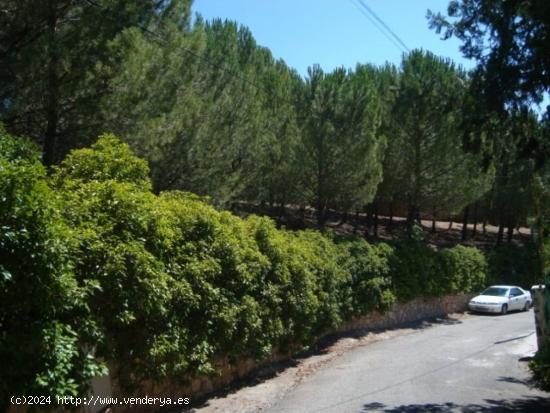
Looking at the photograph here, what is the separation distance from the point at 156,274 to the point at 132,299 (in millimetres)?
455

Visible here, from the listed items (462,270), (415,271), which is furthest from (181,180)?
(462,270)

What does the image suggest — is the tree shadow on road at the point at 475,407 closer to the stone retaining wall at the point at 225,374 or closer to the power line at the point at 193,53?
the stone retaining wall at the point at 225,374

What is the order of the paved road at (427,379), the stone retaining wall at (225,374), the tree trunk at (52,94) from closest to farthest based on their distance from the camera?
the stone retaining wall at (225,374)
the paved road at (427,379)
the tree trunk at (52,94)

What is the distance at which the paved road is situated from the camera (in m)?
10.1

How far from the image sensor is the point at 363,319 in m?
20.8

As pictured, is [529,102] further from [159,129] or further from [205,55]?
[205,55]

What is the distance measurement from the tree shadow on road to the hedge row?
278 centimetres

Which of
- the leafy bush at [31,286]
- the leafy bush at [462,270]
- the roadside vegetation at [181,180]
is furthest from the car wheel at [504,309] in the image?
the leafy bush at [31,286]

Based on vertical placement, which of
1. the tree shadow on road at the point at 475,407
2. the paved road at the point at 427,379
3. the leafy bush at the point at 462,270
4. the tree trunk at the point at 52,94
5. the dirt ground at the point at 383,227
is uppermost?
the tree trunk at the point at 52,94

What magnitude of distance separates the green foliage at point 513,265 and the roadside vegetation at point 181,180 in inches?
359

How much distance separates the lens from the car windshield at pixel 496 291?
97.2 ft

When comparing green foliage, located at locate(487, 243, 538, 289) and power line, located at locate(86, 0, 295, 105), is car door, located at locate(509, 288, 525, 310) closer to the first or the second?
green foliage, located at locate(487, 243, 538, 289)

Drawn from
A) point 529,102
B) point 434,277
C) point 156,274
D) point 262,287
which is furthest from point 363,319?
point 156,274

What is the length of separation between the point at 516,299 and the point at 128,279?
2681cm
